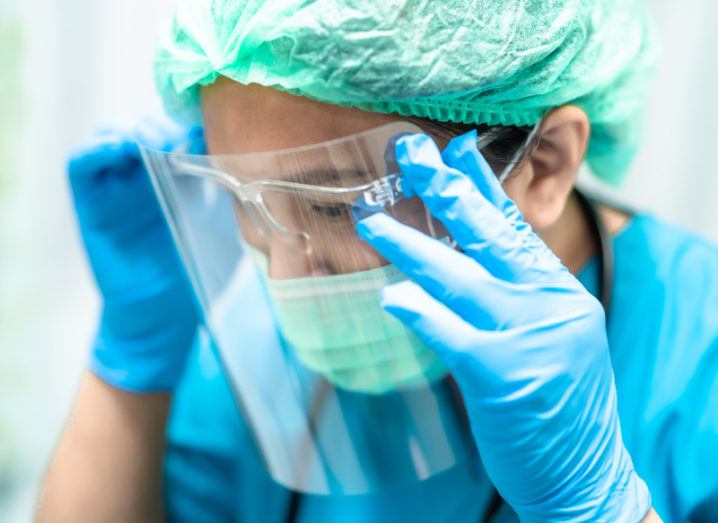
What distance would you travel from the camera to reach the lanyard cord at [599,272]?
3.31 ft

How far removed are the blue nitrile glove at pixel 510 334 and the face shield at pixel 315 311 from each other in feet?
0.22

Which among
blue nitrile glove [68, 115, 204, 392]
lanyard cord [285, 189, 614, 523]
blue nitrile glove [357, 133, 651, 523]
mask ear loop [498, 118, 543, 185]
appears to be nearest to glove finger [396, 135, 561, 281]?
blue nitrile glove [357, 133, 651, 523]

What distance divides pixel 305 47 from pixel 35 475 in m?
1.67

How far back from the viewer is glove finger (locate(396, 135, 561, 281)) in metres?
0.74

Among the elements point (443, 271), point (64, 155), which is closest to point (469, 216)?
point (443, 271)

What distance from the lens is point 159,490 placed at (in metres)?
1.18

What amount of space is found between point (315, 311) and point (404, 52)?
32 centimetres

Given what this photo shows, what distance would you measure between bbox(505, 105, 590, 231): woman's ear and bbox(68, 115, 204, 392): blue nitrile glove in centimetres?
55

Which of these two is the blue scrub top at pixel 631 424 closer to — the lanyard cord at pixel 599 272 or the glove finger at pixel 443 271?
the lanyard cord at pixel 599 272

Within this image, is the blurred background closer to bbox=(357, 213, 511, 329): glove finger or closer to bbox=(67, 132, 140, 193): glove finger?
bbox=(67, 132, 140, 193): glove finger

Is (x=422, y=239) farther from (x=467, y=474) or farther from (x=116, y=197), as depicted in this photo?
(x=116, y=197)

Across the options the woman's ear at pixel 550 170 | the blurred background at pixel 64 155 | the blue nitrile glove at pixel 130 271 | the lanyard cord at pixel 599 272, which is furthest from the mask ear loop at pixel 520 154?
the blurred background at pixel 64 155

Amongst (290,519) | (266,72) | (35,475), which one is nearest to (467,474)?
(290,519)

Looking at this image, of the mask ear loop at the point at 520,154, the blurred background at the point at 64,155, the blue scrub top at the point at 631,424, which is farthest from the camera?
the blurred background at the point at 64,155
